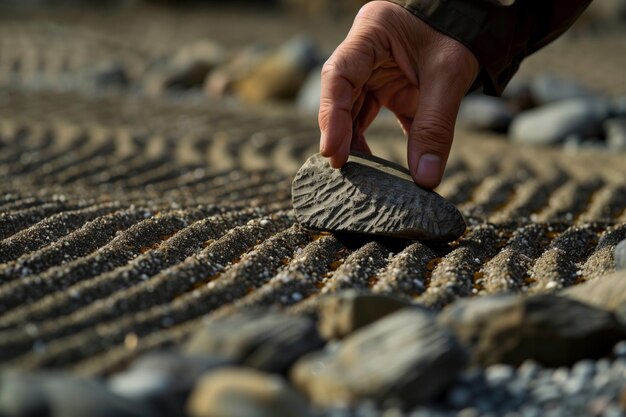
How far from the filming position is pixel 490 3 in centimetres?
260

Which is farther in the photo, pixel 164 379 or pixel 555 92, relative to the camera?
pixel 555 92

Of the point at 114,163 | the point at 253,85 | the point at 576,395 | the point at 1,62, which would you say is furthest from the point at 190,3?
the point at 576,395

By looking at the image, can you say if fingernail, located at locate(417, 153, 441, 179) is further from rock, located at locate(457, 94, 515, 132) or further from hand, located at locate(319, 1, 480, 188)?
rock, located at locate(457, 94, 515, 132)


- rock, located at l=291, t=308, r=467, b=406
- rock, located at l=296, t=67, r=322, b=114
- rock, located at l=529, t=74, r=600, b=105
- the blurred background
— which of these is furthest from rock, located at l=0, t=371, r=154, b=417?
rock, located at l=529, t=74, r=600, b=105

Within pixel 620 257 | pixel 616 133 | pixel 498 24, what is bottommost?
pixel 616 133

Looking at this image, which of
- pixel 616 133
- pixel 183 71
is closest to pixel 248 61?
pixel 183 71

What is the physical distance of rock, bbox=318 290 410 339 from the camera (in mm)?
1718

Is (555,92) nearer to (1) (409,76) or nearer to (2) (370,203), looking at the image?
(1) (409,76)

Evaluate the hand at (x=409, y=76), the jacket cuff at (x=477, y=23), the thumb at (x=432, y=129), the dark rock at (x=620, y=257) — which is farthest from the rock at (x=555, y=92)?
the dark rock at (x=620, y=257)

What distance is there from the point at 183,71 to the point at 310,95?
130 centimetres

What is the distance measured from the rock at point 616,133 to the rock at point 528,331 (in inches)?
140

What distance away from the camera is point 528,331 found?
1657 mm

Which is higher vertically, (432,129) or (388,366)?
(432,129)

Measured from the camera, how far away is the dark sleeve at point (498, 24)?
8.33 ft
